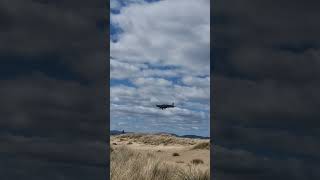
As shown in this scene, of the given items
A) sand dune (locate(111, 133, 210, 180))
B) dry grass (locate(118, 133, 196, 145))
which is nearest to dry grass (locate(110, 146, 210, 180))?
sand dune (locate(111, 133, 210, 180))

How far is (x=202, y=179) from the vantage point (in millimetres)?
18094

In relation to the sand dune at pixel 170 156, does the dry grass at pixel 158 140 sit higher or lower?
lower

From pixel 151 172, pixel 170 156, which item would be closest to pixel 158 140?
pixel 170 156

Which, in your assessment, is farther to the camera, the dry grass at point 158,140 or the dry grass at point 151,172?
the dry grass at point 158,140

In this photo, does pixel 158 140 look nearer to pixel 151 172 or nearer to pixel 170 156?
pixel 170 156

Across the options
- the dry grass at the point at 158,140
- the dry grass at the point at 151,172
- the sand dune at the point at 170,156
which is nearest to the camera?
the dry grass at the point at 151,172

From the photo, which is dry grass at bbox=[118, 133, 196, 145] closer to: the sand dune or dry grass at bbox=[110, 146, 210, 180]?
the sand dune

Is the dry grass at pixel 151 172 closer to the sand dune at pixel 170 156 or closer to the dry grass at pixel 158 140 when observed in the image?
the sand dune at pixel 170 156

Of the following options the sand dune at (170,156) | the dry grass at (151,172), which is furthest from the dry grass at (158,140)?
the dry grass at (151,172)
